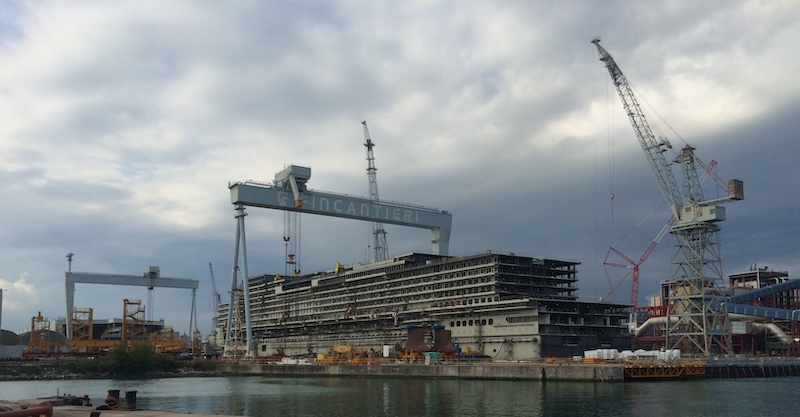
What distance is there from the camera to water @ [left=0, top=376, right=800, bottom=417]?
141ft

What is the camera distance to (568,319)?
316ft

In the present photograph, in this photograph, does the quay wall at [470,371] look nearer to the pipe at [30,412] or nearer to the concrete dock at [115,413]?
the concrete dock at [115,413]

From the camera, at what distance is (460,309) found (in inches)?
4112

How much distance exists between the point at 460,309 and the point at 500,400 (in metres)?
54.6

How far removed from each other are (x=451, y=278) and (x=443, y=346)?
21.2 metres

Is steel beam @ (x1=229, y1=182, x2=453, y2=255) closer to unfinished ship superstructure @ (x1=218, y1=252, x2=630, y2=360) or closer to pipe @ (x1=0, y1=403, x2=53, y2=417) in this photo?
unfinished ship superstructure @ (x1=218, y1=252, x2=630, y2=360)

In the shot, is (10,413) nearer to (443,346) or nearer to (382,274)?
(443,346)

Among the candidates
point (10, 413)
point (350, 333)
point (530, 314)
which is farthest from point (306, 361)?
point (10, 413)

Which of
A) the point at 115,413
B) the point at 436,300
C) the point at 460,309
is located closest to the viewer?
the point at 115,413

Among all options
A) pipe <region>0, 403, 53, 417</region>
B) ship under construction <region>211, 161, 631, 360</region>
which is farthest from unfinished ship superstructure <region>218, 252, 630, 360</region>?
pipe <region>0, 403, 53, 417</region>

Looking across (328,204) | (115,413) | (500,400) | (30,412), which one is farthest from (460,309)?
(30,412)

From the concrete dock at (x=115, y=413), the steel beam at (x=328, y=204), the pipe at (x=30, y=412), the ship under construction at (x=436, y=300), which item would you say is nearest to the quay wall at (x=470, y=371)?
the ship under construction at (x=436, y=300)

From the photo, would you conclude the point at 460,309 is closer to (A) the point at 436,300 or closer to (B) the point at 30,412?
(A) the point at 436,300

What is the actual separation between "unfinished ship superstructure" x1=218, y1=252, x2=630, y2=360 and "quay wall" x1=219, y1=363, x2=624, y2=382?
956cm
